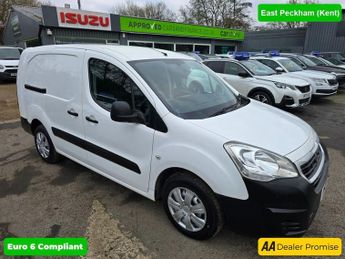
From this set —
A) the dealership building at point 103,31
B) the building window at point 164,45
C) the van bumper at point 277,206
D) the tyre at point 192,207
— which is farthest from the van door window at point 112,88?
the building window at point 164,45

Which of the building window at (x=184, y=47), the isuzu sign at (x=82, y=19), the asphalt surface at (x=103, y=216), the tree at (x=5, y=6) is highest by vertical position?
the tree at (x=5, y=6)

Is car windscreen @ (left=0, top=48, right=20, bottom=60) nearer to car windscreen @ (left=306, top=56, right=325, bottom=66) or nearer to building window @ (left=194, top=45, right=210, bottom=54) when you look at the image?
building window @ (left=194, top=45, right=210, bottom=54)

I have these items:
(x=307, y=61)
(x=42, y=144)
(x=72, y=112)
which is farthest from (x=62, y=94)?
(x=307, y=61)

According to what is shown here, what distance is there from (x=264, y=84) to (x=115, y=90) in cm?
561

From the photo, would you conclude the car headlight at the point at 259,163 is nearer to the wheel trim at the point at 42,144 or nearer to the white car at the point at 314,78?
Result: the wheel trim at the point at 42,144

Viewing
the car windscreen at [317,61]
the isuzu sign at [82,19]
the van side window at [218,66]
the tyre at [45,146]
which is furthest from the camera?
the isuzu sign at [82,19]

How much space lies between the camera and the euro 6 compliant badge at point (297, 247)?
2.40 metres

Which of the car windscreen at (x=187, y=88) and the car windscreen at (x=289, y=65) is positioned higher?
the car windscreen at (x=187, y=88)

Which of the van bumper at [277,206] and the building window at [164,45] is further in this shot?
the building window at [164,45]

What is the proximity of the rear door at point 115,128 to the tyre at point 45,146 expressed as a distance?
111cm

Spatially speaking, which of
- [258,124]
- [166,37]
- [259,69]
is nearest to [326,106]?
[259,69]

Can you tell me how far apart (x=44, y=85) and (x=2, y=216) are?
1805 mm

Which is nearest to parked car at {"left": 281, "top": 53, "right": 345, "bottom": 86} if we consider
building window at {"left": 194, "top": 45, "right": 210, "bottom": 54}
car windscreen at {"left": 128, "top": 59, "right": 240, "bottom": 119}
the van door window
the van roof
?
car windscreen at {"left": 128, "top": 59, "right": 240, "bottom": 119}

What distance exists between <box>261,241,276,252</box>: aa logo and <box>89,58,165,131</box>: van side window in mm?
1417
